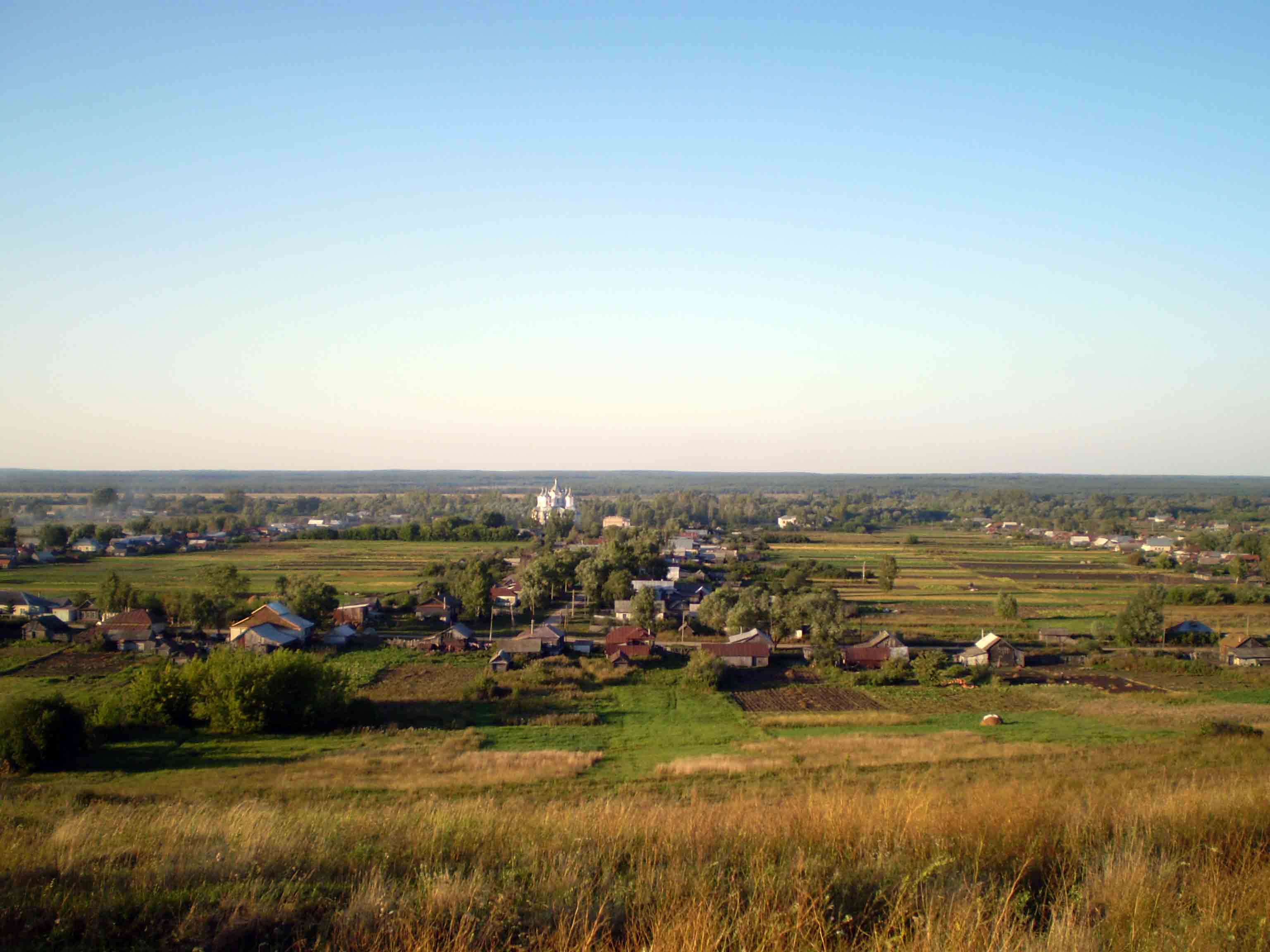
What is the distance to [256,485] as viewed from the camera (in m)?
191

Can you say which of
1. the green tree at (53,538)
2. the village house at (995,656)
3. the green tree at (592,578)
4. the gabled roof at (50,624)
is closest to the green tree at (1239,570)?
the village house at (995,656)

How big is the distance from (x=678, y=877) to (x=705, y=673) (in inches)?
809

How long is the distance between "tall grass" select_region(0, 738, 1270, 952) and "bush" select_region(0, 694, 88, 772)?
12.1 m

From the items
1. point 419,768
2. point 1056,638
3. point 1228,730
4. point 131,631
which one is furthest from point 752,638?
point 131,631

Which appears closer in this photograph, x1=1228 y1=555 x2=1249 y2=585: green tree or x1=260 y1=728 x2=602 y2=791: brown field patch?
x1=260 y1=728 x2=602 y2=791: brown field patch

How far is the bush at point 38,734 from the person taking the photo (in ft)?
47.7

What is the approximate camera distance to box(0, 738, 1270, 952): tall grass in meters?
2.79

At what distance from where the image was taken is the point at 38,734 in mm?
14844

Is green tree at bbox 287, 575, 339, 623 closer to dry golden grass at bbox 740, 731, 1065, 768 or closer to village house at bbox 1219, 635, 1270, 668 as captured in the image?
dry golden grass at bbox 740, 731, 1065, 768

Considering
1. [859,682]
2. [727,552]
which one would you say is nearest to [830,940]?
[859,682]

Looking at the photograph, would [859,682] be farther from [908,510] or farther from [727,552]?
[908,510]

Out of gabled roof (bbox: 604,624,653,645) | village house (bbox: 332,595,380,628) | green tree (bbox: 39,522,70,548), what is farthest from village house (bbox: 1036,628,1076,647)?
green tree (bbox: 39,522,70,548)

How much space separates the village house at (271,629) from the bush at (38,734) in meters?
10.1

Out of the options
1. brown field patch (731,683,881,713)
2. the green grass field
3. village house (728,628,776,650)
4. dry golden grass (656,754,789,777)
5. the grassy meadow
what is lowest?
the green grass field
